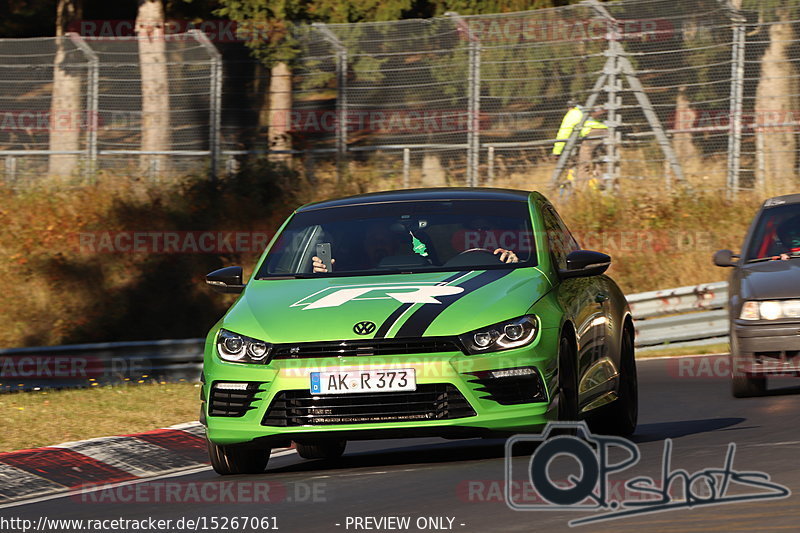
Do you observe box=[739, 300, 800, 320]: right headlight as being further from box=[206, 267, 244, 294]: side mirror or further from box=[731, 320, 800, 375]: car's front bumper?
box=[206, 267, 244, 294]: side mirror

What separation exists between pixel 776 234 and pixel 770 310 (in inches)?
46.8

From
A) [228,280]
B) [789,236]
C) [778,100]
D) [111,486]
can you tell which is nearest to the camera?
[111,486]

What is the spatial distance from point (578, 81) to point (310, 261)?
15.1 m

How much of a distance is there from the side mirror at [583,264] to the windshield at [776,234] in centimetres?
387

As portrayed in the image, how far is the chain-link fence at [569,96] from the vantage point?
2361 cm

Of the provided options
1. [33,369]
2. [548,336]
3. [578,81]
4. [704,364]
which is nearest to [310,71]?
[578,81]

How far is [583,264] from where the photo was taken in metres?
9.88

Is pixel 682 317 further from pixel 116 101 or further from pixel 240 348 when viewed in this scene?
pixel 116 101

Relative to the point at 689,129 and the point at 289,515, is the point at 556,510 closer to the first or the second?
the point at 289,515

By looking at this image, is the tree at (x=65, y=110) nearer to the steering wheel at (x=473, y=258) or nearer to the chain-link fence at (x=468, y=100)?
the chain-link fence at (x=468, y=100)
